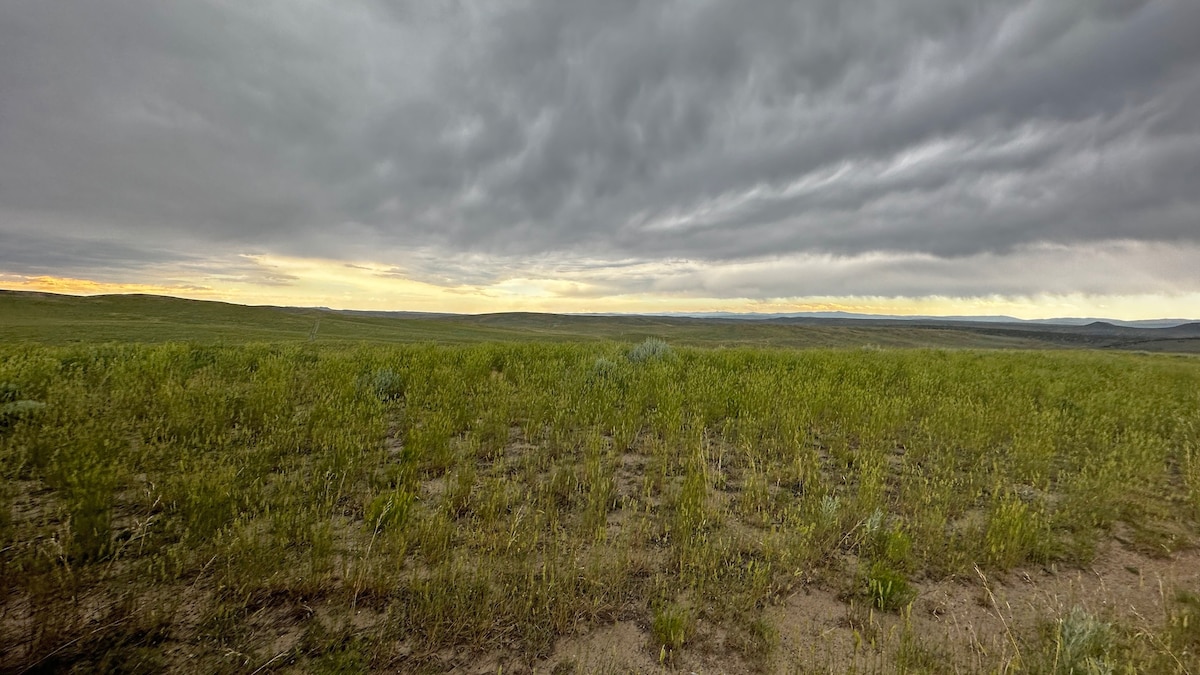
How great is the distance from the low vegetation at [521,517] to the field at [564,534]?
0.02 m

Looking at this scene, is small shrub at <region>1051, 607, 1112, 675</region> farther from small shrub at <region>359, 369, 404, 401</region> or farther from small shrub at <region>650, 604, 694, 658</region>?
small shrub at <region>359, 369, 404, 401</region>

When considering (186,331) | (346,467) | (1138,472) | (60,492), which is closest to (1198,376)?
→ (1138,472)

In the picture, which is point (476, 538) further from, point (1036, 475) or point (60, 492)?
point (1036, 475)

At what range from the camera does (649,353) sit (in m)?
9.98

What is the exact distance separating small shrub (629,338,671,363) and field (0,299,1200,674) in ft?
9.99

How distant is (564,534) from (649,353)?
6.84 metres

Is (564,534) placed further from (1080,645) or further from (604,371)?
(604,371)

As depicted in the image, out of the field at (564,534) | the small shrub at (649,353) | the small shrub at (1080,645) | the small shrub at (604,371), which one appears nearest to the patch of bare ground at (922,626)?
the field at (564,534)

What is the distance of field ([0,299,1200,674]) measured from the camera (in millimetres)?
2457

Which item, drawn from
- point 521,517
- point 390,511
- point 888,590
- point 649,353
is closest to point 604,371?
point 649,353

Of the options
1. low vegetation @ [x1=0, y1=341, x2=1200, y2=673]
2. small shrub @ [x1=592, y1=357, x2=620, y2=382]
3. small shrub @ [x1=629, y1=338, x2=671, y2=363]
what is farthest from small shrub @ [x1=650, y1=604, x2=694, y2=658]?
small shrub @ [x1=629, y1=338, x2=671, y2=363]

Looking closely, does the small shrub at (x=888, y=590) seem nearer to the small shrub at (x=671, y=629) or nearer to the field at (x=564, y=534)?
the field at (x=564, y=534)

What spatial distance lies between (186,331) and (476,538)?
47783 mm

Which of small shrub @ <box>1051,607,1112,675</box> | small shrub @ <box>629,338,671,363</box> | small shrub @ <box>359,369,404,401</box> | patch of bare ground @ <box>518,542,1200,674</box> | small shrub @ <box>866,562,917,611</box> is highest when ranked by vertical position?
small shrub @ <box>629,338,671,363</box>
